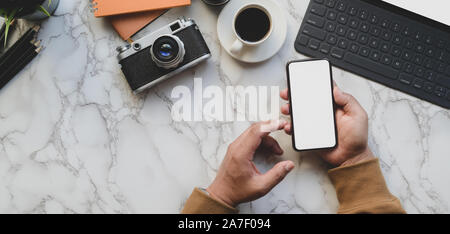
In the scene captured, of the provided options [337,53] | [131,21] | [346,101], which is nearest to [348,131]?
[346,101]

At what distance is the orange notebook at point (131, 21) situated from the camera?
77cm

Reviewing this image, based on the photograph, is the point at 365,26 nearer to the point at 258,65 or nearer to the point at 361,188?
the point at 258,65

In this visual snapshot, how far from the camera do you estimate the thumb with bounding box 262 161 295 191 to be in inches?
27.3

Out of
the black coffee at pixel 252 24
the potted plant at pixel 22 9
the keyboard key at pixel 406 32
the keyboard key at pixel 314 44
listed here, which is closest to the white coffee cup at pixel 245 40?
the black coffee at pixel 252 24

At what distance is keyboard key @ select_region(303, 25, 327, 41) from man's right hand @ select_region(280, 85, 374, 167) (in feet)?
0.40

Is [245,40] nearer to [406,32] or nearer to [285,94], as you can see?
[285,94]

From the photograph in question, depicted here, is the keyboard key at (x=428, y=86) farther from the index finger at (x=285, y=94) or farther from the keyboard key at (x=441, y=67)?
the index finger at (x=285, y=94)

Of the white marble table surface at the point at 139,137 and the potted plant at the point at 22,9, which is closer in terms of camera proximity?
the potted plant at the point at 22,9

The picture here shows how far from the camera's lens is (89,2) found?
780mm

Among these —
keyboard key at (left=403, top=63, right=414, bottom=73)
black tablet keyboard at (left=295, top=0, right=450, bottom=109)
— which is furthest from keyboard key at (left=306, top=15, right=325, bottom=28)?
keyboard key at (left=403, top=63, right=414, bottom=73)

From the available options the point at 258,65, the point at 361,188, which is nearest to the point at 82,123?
the point at 258,65

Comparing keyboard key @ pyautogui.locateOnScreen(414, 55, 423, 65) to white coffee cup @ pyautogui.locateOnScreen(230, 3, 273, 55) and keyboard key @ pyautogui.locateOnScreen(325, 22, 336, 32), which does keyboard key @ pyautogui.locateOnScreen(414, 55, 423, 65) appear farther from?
white coffee cup @ pyautogui.locateOnScreen(230, 3, 273, 55)

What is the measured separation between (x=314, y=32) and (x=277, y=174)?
0.34 m

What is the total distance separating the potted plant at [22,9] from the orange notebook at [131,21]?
0.46 feet
